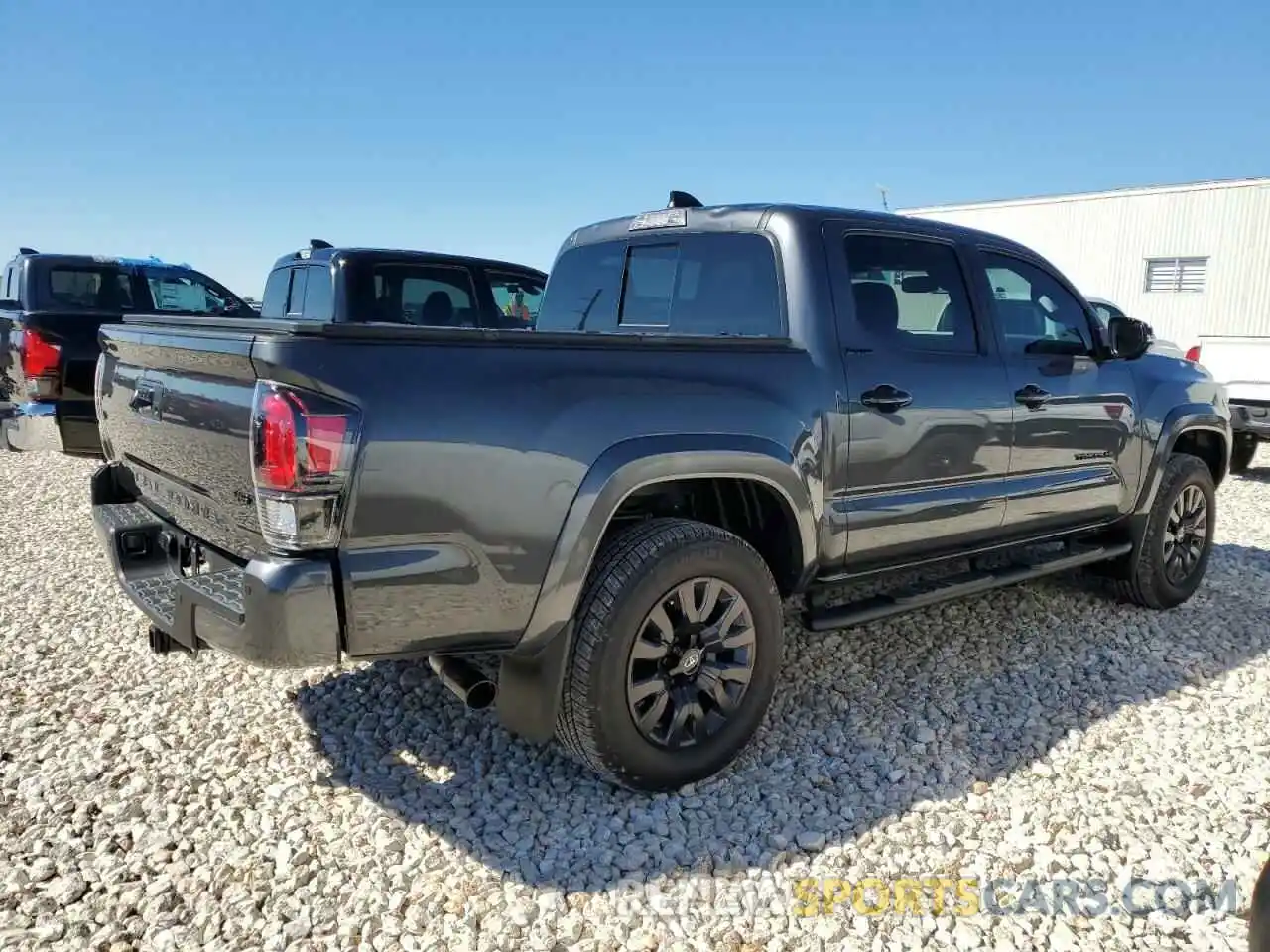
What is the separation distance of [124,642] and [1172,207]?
21356 millimetres

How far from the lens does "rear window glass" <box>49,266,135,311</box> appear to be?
862cm

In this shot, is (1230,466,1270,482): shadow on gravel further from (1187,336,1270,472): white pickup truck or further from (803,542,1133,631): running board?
(803,542,1133,631): running board

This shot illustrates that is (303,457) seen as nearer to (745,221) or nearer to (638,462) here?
(638,462)

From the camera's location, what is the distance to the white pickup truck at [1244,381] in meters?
8.88

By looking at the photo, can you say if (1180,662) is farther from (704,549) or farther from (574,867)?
(574,867)

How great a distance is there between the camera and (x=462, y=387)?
7.74ft

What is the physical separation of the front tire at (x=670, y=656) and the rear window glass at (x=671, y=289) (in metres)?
0.93

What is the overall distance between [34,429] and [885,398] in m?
5.60

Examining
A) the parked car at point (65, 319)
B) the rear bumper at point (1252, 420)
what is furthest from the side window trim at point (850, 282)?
the rear bumper at point (1252, 420)

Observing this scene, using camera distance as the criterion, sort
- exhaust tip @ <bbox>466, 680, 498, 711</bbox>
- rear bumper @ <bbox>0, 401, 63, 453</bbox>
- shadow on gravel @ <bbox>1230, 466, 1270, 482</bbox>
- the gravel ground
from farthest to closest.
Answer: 1. shadow on gravel @ <bbox>1230, 466, 1270, 482</bbox>
2. rear bumper @ <bbox>0, 401, 63, 453</bbox>
3. exhaust tip @ <bbox>466, 680, 498, 711</bbox>
4. the gravel ground

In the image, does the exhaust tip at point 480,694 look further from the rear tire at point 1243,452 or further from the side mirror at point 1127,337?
the rear tire at point 1243,452

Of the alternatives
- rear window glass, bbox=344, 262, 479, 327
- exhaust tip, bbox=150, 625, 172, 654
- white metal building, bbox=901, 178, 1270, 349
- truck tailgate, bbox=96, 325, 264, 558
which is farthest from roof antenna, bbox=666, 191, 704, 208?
white metal building, bbox=901, 178, 1270, 349

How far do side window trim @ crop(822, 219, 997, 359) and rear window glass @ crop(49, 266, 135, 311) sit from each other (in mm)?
8028

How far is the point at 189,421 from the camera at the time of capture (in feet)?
8.82
